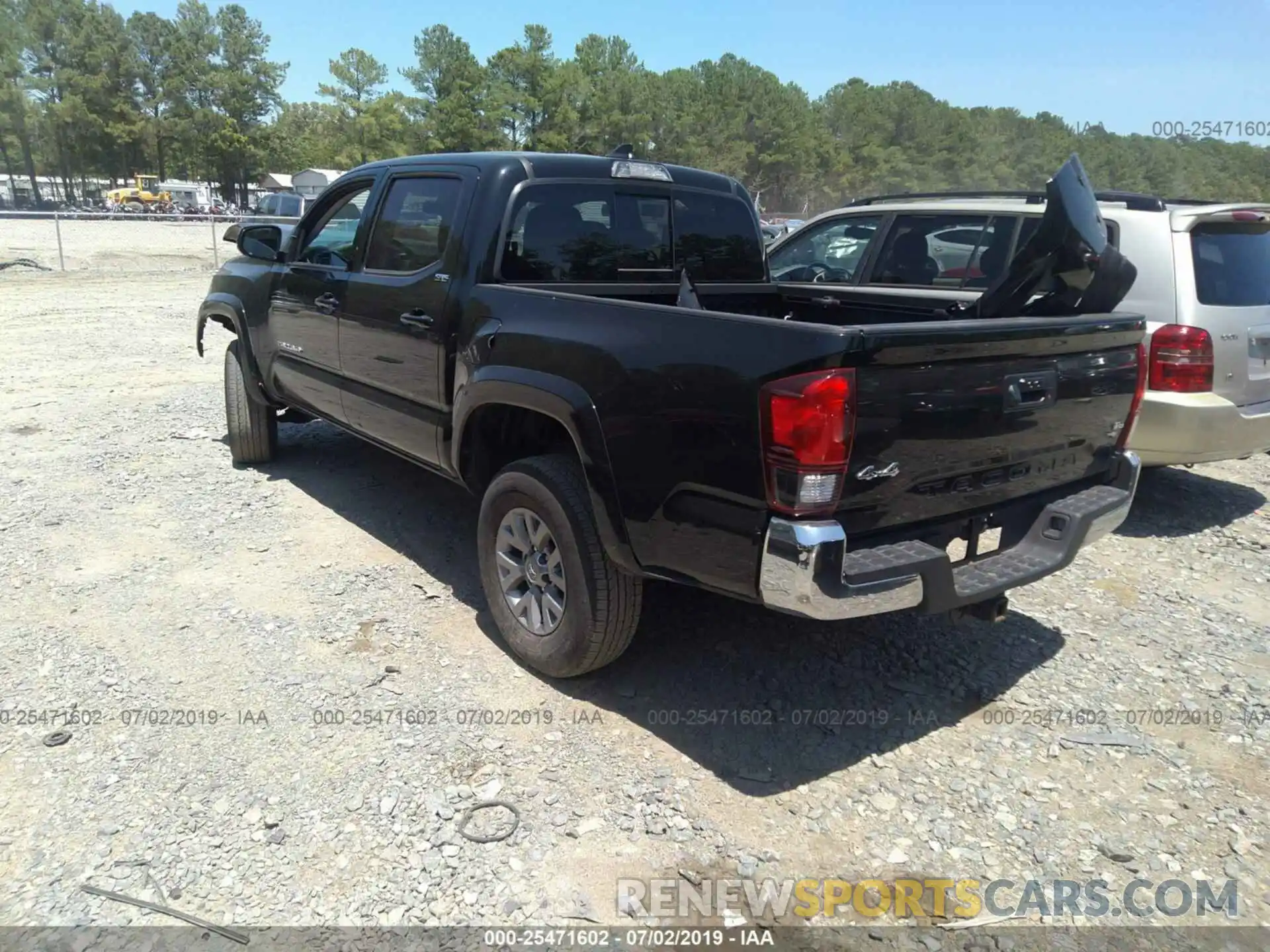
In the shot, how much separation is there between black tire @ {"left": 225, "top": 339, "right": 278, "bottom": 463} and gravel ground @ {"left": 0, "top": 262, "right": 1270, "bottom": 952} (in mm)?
713

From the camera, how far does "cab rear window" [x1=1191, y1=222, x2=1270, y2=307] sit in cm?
504

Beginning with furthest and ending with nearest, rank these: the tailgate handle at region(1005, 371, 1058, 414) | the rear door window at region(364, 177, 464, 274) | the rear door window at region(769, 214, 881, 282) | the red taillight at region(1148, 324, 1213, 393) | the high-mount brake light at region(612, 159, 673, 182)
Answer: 1. the rear door window at region(769, 214, 881, 282)
2. the red taillight at region(1148, 324, 1213, 393)
3. the high-mount brake light at region(612, 159, 673, 182)
4. the rear door window at region(364, 177, 464, 274)
5. the tailgate handle at region(1005, 371, 1058, 414)

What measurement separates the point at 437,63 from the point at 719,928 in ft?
245

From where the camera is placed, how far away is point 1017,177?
7244 cm

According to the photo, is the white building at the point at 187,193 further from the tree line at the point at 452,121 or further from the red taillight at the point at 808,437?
the red taillight at the point at 808,437

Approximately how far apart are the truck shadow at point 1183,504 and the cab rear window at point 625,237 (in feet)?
9.85

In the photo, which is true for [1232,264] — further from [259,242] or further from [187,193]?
[187,193]

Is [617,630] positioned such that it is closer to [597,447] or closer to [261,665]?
[597,447]

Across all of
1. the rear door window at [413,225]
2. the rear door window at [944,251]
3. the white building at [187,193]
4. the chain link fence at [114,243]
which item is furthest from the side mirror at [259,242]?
the white building at [187,193]

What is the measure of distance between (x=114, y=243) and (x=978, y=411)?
32685 mm

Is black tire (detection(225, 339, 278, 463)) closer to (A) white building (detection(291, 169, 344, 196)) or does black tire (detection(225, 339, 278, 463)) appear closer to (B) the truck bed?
(B) the truck bed

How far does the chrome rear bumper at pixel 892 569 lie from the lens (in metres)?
2.53

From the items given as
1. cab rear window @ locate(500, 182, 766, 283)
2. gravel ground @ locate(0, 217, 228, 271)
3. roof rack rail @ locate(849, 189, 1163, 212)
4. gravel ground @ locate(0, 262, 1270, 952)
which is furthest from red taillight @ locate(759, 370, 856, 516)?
gravel ground @ locate(0, 217, 228, 271)

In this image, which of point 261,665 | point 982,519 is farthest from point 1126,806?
point 261,665
